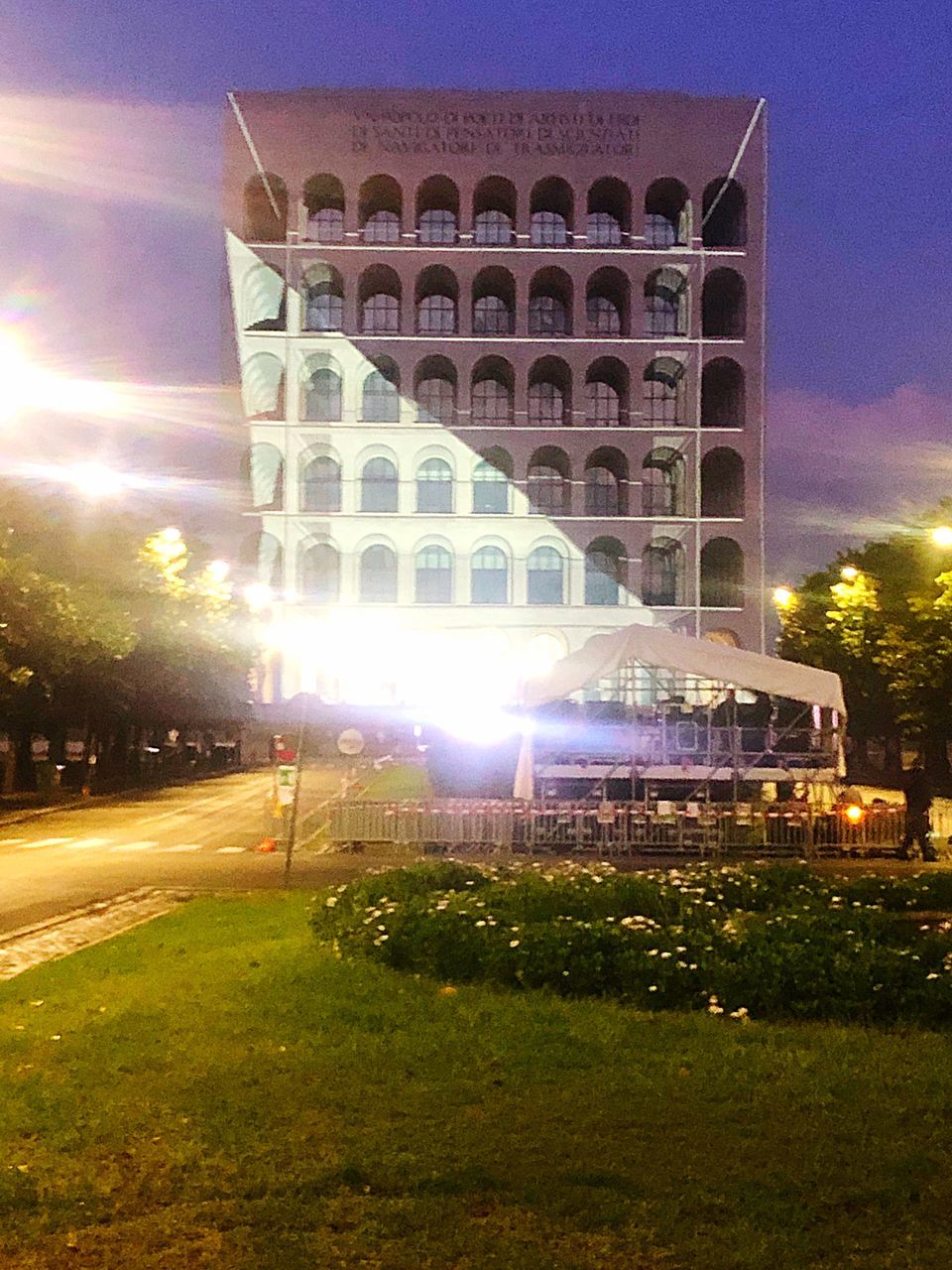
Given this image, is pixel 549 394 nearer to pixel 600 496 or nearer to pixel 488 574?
pixel 600 496

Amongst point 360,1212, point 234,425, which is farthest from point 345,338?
point 360,1212

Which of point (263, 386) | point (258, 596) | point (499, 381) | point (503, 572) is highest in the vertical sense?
point (499, 381)

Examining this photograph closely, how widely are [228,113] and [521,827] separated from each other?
262 ft

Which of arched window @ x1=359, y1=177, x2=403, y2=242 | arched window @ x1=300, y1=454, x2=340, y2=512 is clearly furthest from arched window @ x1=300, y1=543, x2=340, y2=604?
arched window @ x1=359, y1=177, x2=403, y2=242

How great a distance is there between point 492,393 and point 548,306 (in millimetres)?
7179

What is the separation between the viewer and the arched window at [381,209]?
96.2 metres

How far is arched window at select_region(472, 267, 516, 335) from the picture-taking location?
95.6 metres

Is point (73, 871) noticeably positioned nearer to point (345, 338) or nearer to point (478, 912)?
point (478, 912)

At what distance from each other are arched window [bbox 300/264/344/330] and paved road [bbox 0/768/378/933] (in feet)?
186

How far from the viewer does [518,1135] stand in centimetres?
717

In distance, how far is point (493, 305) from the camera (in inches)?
3836

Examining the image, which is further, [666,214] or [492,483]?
[666,214]

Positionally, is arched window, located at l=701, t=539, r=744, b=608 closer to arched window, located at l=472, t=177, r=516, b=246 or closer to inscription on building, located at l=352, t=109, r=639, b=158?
arched window, located at l=472, t=177, r=516, b=246

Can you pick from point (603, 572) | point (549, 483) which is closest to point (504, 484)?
point (549, 483)
